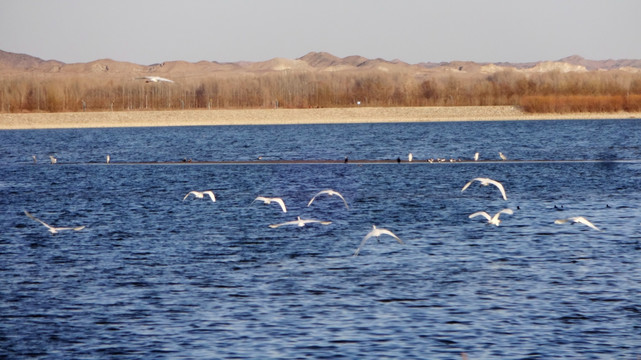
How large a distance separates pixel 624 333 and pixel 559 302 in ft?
10.6

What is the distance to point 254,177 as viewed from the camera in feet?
250

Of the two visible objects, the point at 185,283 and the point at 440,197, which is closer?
the point at 185,283

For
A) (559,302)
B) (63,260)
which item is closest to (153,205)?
(63,260)

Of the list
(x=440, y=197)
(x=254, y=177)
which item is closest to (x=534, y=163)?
(x=254, y=177)

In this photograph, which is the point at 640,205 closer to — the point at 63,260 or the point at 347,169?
the point at 63,260

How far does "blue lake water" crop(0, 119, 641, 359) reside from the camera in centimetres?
2169

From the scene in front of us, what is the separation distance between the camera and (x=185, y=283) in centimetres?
2855

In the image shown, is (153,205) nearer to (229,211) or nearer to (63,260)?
(229,211)

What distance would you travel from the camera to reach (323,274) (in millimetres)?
29547

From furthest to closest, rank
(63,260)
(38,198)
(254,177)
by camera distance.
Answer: (254,177)
(38,198)
(63,260)

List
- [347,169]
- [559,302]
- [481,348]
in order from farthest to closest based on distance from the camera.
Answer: [347,169] < [559,302] < [481,348]

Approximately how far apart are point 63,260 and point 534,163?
60.8m

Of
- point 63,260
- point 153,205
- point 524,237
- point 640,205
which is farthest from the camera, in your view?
point 153,205

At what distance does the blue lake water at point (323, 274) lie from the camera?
2169 centimetres
